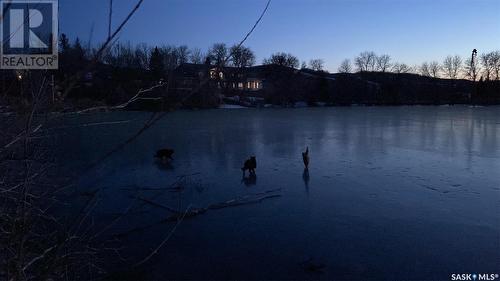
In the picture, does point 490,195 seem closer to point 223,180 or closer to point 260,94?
point 223,180

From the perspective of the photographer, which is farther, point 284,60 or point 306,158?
point 284,60

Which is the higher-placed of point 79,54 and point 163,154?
point 79,54

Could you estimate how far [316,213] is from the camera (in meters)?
5.41

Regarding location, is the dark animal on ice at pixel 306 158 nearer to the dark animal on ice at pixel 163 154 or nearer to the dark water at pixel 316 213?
the dark water at pixel 316 213

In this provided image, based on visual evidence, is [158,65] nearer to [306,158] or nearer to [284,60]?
[306,158]

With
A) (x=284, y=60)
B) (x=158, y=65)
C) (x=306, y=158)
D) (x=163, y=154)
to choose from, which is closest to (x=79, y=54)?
(x=158, y=65)

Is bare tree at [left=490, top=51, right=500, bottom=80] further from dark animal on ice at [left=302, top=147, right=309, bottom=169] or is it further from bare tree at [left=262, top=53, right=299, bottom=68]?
dark animal on ice at [left=302, top=147, right=309, bottom=169]

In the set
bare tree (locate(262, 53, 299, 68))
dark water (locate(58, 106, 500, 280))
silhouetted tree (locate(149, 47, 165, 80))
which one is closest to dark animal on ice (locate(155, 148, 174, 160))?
dark water (locate(58, 106, 500, 280))

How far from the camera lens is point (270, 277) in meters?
3.56

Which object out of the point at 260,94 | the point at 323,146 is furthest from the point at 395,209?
the point at 260,94

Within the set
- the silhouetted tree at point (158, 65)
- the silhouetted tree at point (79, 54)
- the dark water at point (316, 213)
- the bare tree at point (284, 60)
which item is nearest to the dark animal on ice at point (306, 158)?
the dark water at point (316, 213)

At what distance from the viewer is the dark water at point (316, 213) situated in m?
3.80

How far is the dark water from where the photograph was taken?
380 centimetres

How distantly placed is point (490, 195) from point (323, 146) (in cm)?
608
